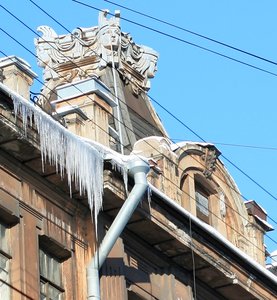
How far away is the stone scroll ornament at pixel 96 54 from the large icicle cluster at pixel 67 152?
9346 millimetres

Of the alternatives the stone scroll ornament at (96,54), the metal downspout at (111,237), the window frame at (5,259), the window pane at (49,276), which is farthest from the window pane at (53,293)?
the stone scroll ornament at (96,54)

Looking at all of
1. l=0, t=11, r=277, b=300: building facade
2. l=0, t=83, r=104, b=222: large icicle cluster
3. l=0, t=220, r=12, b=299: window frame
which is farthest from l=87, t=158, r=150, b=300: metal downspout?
l=0, t=220, r=12, b=299: window frame

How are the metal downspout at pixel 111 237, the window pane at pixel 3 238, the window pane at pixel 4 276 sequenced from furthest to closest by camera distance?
the metal downspout at pixel 111 237, the window pane at pixel 3 238, the window pane at pixel 4 276

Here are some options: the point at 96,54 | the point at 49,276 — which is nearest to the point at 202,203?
the point at 96,54

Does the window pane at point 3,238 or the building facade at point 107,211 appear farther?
the building facade at point 107,211

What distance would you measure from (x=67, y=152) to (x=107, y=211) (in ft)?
5.30

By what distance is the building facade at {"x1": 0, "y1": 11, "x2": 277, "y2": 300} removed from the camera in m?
24.9

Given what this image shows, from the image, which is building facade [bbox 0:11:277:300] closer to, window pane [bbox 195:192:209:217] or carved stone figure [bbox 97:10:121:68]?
window pane [bbox 195:192:209:217]

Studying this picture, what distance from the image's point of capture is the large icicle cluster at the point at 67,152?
2489 cm

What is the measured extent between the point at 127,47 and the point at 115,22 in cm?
61

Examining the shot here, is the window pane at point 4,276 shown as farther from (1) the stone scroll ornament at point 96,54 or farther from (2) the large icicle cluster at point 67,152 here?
(1) the stone scroll ornament at point 96,54

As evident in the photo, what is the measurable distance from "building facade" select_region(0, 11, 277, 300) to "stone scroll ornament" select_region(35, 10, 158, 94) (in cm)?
245

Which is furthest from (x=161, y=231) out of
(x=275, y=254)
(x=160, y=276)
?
(x=275, y=254)

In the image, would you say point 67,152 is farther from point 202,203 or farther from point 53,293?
point 202,203
